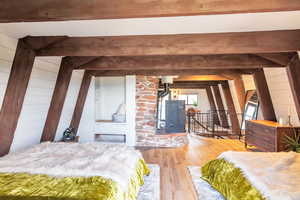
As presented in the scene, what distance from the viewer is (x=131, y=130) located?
18.0 ft

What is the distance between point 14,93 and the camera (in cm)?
272

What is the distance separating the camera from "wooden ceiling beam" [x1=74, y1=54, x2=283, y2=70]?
12.5 ft

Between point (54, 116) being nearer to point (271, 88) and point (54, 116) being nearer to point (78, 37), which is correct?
point (78, 37)

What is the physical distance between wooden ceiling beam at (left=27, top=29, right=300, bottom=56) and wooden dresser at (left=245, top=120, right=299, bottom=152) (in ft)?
6.17

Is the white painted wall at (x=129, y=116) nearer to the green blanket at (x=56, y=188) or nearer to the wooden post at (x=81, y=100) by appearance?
the wooden post at (x=81, y=100)

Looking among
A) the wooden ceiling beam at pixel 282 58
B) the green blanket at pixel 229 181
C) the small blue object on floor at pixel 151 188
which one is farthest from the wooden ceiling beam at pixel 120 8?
the small blue object on floor at pixel 151 188

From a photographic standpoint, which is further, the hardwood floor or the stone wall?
the stone wall

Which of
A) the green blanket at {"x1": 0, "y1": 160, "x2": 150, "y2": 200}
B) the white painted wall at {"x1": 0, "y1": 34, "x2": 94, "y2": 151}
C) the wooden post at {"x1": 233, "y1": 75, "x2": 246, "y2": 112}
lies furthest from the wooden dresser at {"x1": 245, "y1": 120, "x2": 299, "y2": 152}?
the white painted wall at {"x1": 0, "y1": 34, "x2": 94, "y2": 151}

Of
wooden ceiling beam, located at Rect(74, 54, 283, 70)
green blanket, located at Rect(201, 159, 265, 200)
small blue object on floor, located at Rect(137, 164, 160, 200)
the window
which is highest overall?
the window

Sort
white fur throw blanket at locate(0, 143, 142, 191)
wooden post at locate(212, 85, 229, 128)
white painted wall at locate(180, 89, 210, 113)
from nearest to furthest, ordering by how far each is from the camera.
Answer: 1. white fur throw blanket at locate(0, 143, 142, 191)
2. wooden post at locate(212, 85, 229, 128)
3. white painted wall at locate(180, 89, 210, 113)

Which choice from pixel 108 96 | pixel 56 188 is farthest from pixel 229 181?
pixel 108 96

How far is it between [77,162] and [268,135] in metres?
3.81

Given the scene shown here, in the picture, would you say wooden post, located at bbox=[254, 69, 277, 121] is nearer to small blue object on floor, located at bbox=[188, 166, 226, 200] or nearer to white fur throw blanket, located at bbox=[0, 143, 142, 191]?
small blue object on floor, located at bbox=[188, 166, 226, 200]

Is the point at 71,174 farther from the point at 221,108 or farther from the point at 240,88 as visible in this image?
the point at 221,108
